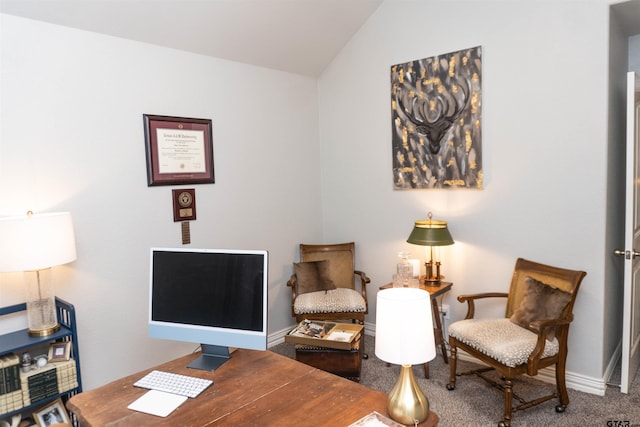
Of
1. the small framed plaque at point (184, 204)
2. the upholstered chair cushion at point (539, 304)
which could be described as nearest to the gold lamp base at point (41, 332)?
the small framed plaque at point (184, 204)

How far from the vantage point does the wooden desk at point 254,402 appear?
1.54 m

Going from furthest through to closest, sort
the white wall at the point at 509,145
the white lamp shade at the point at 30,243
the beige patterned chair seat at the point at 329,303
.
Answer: the beige patterned chair seat at the point at 329,303 → the white wall at the point at 509,145 → the white lamp shade at the point at 30,243

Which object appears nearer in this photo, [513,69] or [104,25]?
[104,25]

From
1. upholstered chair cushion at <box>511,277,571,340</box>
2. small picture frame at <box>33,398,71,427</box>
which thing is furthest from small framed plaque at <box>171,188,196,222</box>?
upholstered chair cushion at <box>511,277,571,340</box>

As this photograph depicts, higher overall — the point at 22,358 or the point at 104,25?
the point at 104,25

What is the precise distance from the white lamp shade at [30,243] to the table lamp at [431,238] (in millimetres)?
2349

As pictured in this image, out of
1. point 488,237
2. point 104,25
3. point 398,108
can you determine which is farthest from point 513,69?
point 104,25

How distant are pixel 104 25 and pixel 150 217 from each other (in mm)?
1260

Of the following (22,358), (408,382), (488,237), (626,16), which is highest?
(626,16)

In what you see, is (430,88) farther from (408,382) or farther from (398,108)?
(408,382)

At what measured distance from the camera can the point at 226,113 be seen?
11.6 feet

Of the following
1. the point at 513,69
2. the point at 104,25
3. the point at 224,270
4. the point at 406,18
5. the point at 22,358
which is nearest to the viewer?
the point at 224,270

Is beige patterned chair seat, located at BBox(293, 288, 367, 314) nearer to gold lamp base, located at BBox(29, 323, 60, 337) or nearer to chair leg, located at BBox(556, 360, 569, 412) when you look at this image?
chair leg, located at BBox(556, 360, 569, 412)

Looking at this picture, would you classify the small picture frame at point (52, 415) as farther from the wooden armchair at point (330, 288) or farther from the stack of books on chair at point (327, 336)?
the wooden armchair at point (330, 288)
